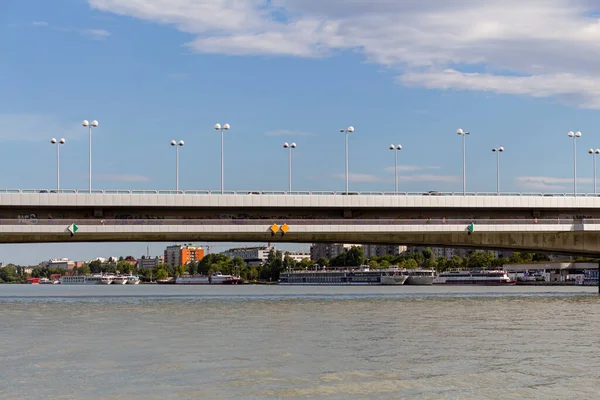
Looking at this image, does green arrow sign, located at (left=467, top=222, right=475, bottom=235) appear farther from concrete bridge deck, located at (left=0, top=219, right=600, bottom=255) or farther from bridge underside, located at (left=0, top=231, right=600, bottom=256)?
bridge underside, located at (left=0, top=231, right=600, bottom=256)

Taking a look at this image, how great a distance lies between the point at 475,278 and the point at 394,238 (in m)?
93.7

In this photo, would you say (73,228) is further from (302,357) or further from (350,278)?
(350,278)

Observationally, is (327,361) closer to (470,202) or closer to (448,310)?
(448,310)

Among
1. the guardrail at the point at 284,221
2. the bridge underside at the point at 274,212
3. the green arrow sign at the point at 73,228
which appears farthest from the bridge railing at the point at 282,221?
the bridge underside at the point at 274,212

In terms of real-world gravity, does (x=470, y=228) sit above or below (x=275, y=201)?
below

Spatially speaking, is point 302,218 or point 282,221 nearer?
point 282,221

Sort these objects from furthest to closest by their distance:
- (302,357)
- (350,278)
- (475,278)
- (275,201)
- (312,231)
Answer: (350,278) < (475,278) < (312,231) < (275,201) < (302,357)

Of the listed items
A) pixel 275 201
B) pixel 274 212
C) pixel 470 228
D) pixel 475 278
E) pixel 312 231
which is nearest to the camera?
pixel 275 201

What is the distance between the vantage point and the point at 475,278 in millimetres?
161375

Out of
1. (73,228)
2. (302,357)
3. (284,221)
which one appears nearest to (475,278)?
(284,221)

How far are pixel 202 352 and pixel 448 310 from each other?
2533cm

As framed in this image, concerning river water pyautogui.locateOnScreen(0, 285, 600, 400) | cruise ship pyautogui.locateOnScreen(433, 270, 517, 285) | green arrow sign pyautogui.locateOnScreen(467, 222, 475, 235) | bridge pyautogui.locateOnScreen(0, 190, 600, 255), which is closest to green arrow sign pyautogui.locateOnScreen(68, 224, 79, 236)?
bridge pyautogui.locateOnScreen(0, 190, 600, 255)

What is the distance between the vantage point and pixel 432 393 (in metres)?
21.3

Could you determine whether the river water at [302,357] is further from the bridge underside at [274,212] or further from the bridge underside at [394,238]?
the bridge underside at [274,212]
